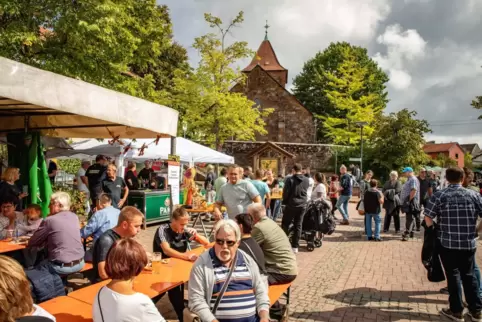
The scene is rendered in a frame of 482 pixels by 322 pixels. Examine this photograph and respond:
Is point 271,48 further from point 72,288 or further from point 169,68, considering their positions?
point 72,288

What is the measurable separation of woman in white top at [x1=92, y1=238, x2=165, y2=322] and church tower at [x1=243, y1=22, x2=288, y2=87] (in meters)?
46.4

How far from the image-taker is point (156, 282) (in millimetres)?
3400

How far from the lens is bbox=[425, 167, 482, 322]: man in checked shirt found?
433 centimetres

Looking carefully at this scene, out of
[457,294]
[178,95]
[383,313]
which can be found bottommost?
[383,313]

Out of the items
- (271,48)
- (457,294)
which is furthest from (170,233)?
(271,48)

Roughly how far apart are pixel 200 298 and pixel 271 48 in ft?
168

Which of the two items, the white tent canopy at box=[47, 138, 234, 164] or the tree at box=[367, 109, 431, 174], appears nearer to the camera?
the white tent canopy at box=[47, 138, 234, 164]

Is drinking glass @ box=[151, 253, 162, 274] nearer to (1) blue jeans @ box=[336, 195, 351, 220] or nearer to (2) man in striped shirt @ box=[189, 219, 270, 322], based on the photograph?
(2) man in striped shirt @ box=[189, 219, 270, 322]

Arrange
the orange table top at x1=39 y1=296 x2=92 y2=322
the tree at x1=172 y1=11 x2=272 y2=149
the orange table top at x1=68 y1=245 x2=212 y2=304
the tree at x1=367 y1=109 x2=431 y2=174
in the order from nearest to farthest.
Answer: the orange table top at x1=39 y1=296 x2=92 y2=322, the orange table top at x1=68 y1=245 x2=212 y2=304, the tree at x1=172 y1=11 x2=272 y2=149, the tree at x1=367 y1=109 x2=431 y2=174

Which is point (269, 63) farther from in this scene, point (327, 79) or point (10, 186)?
point (10, 186)

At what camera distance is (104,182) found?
7965mm

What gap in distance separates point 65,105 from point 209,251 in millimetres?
2116

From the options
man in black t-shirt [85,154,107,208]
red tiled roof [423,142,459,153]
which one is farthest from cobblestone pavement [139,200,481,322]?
red tiled roof [423,142,459,153]

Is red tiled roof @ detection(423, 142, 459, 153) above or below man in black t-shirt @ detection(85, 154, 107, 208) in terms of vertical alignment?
above
